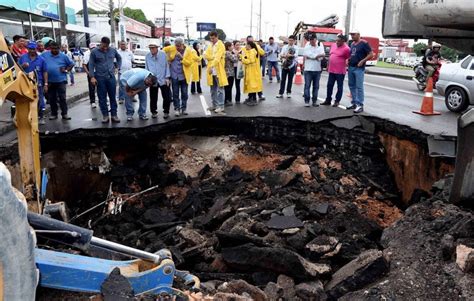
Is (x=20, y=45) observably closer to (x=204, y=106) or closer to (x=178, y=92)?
(x=178, y=92)

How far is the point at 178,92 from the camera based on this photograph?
32.0 feet

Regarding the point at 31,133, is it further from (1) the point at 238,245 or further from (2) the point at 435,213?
(2) the point at 435,213

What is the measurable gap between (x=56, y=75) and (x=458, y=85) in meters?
9.33

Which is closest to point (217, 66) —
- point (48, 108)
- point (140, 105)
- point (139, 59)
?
point (140, 105)

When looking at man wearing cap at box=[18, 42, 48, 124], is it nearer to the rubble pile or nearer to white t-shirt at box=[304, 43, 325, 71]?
the rubble pile

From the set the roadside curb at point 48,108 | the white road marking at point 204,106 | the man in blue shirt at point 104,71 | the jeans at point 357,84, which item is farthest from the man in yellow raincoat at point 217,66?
the roadside curb at point 48,108

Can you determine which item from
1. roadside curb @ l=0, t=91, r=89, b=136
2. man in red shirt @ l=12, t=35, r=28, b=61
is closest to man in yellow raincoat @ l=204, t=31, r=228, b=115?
roadside curb @ l=0, t=91, r=89, b=136

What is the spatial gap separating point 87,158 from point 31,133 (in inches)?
147

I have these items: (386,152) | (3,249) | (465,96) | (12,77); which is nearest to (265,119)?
(386,152)

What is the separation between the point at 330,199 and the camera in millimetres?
6848

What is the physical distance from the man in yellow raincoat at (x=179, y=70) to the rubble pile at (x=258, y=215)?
0.95m

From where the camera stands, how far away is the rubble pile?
4.39 meters

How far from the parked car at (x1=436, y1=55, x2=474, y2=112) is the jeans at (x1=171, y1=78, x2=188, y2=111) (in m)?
6.45

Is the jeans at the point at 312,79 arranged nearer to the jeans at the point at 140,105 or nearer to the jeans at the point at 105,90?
the jeans at the point at 140,105
